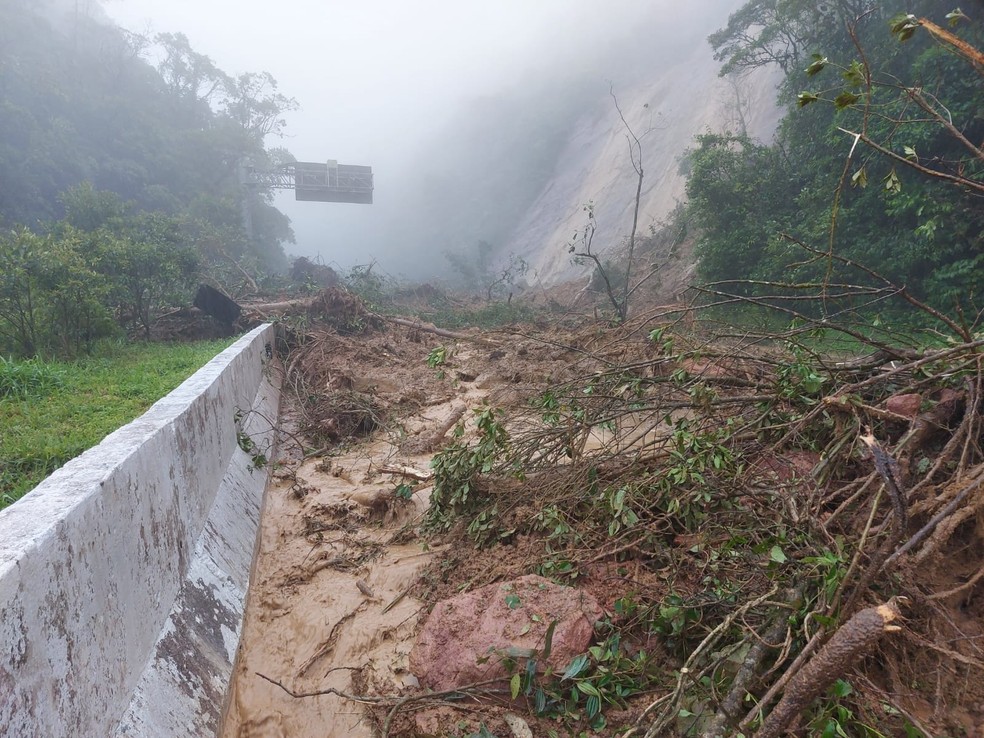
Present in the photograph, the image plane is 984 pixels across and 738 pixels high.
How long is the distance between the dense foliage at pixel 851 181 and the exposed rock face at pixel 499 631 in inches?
233

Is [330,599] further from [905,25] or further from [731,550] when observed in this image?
[905,25]

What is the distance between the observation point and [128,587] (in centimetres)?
230

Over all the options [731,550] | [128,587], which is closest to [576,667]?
[731,550]

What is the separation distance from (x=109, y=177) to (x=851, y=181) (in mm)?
31398

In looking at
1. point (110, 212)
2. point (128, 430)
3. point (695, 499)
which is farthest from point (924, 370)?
point (110, 212)

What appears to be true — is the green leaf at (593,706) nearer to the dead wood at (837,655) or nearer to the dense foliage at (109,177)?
the dead wood at (837,655)

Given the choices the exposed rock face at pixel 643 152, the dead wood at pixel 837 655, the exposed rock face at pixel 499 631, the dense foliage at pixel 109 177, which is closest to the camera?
the dead wood at pixel 837 655

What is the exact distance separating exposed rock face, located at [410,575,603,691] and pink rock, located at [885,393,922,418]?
2.04m

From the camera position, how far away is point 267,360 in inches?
346

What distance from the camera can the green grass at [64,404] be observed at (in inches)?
139

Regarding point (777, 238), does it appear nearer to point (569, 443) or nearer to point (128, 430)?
point (569, 443)

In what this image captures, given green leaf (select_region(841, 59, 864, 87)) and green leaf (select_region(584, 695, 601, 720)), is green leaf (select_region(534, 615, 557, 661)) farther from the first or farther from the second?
green leaf (select_region(841, 59, 864, 87))

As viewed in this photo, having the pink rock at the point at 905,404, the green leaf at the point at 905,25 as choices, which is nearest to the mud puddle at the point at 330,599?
the pink rock at the point at 905,404

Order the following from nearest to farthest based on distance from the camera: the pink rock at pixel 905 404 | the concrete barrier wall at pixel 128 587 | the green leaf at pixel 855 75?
the concrete barrier wall at pixel 128 587
the green leaf at pixel 855 75
the pink rock at pixel 905 404
